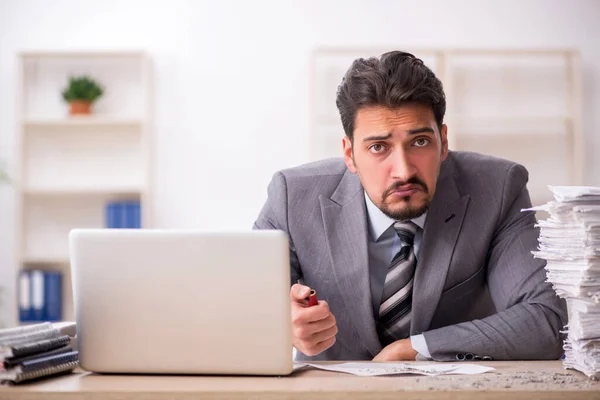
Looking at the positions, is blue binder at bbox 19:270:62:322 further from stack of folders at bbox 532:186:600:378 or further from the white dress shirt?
stack of folders at bbox 532:186:600:378

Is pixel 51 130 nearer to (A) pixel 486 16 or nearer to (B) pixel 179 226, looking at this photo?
(B) pixel 179 226

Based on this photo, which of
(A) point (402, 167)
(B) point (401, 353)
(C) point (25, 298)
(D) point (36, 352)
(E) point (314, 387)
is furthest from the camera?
(C) point (25, 298)

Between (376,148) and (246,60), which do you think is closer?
(376,148)

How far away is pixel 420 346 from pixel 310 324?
0.87ft

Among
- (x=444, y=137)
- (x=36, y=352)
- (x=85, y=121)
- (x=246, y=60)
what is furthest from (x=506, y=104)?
(x=36, y=352)

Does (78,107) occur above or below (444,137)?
above

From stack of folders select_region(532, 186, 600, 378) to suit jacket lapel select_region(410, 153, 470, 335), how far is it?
0.49m

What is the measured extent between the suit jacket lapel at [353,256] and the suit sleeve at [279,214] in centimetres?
11

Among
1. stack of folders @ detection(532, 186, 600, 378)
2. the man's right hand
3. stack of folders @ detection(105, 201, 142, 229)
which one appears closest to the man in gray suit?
the man's right hand

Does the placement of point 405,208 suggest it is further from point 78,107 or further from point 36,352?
point 78,107

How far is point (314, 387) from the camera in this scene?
1113 millimetres

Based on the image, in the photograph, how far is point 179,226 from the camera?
4.55 meters

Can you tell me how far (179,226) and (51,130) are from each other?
1.04 m

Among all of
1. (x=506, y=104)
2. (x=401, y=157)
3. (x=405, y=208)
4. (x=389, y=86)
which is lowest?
(x=405, y=208)
